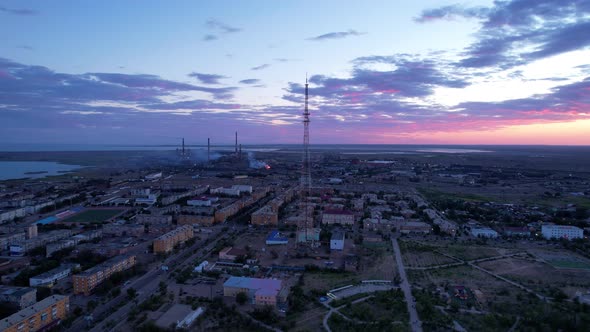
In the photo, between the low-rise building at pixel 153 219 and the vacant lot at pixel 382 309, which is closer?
the vacant lot at pixel 382 309

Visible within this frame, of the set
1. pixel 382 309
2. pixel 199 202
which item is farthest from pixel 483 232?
pixel 199 202

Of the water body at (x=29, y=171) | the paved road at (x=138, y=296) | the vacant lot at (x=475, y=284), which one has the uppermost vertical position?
the water body at (x=29, y=171)

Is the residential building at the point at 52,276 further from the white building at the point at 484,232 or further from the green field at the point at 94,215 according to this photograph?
the white building at the point at 484,232

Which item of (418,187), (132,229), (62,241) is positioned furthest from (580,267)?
(418,187)

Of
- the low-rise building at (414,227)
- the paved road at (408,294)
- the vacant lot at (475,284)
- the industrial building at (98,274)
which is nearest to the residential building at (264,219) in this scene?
the low-rise building at (414,227)

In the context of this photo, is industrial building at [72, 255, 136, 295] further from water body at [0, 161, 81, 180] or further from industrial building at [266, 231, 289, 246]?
water body at [0, 161, 81, 180]

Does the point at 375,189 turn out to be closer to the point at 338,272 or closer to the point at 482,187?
the point at 482,187

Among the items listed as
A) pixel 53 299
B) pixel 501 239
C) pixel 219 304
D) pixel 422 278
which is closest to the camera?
pixel 53 299
